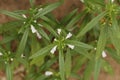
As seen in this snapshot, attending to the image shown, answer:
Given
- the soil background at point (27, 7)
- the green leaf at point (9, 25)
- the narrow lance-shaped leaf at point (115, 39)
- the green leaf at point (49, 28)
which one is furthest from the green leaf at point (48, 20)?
the soil background at point (27, 7)

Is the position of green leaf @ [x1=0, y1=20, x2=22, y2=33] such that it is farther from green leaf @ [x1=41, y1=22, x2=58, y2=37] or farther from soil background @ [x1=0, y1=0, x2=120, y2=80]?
soil background @ [x1=0, y1=0, x2=120, y2=80]

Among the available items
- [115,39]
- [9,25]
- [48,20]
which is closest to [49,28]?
[48,20]

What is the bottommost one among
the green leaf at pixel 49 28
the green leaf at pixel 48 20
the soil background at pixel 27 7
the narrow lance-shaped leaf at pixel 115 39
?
the narrow lance-shaped leaf at pixel 115 39

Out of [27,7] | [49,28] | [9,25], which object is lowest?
[49,28]

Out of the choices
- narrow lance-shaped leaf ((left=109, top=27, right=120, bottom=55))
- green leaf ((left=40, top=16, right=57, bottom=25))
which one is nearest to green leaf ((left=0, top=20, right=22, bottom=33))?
green leaf ((left=40, top=16, right=57, bottom=25))

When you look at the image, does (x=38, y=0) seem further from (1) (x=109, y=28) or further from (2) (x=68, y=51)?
(1) (x=109, y=28)

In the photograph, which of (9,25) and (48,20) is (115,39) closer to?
(48,20)

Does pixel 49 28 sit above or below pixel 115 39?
above

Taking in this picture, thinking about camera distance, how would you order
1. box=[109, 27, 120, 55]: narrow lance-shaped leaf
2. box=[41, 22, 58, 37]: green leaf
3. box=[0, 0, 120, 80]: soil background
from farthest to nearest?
box=[0, 0, 120, 80]: soil background → box=[41, 22, 58, 37]: green leaf → box=[109, 27, 120, 55]: narrow lance-shaped leaf

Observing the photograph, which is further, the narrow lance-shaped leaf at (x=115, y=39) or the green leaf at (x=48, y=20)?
the green leaf at (x=48, y=20)

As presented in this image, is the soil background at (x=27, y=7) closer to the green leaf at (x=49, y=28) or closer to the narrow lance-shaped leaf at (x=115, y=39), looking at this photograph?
the green leaf at (x=49, y=28)

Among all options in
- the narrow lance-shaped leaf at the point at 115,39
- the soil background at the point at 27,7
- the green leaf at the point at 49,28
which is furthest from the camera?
the soil background at the point at 27,7
